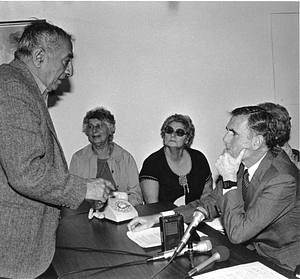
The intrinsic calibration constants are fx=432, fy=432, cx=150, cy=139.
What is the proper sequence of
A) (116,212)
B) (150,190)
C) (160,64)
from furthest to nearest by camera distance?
(160,64)
(150,190)
(116,212)

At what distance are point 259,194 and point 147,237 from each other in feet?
1.90

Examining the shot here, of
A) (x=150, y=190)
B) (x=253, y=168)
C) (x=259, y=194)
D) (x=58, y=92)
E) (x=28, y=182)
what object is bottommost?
(x=150, y=190)

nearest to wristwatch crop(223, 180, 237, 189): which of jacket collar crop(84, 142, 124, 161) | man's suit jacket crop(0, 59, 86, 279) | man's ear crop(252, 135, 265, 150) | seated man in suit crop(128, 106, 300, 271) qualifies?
seated man in suit crop(128, 106, 300, 271)

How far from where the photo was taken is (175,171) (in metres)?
3.68

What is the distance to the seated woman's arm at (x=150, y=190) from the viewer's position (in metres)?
3.59

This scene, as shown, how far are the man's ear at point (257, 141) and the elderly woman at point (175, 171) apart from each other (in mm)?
1487

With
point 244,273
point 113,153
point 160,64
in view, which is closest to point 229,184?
point 244,273

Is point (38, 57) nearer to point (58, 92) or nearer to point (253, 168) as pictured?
point (253, 168)

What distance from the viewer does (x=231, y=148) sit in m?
2.29

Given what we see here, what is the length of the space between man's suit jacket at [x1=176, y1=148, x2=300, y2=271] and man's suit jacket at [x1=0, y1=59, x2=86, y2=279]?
73cm

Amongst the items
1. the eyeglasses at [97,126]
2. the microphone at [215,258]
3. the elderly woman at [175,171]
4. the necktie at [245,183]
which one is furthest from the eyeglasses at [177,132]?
the microphone at [215,258]

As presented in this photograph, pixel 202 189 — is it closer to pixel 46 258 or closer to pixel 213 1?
pixel 213 1

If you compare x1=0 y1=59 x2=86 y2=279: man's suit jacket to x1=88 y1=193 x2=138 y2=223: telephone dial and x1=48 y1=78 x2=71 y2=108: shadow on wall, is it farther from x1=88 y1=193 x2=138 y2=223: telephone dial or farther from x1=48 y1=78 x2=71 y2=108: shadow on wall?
x1=48 y1=78 x2=71 y2=108: shadow on wall

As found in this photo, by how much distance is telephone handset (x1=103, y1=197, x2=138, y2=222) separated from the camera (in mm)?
2383
